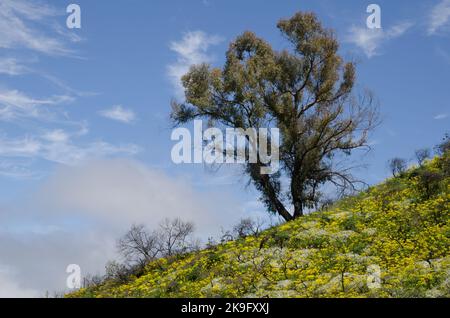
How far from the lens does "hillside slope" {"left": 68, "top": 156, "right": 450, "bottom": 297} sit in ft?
56.6

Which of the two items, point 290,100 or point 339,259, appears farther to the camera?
point 290,100

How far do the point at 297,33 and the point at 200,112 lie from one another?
27.5 ft

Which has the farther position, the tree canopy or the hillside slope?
the tree canopy

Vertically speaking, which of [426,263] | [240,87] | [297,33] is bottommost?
[426,263]

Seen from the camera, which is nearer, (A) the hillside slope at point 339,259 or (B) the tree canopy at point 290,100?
(A) the hillside slope at point 339,259

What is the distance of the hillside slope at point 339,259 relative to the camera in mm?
17266

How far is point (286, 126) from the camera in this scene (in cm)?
3972

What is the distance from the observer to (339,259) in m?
20.1
